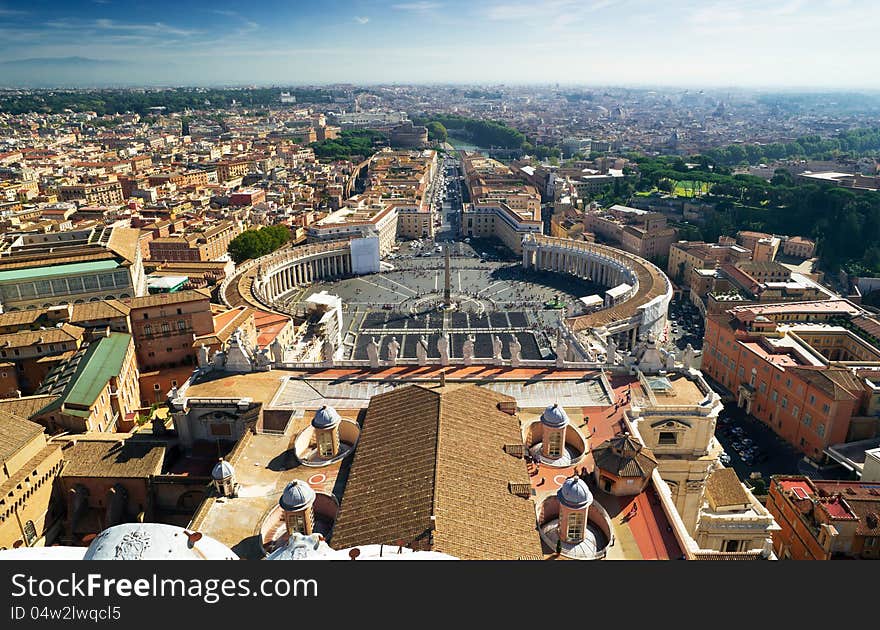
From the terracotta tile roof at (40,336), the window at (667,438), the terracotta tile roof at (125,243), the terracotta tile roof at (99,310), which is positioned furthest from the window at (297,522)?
the terracotta tile roof at (125,243)

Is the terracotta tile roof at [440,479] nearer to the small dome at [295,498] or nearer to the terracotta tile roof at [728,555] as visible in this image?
the small dome at [295,498]

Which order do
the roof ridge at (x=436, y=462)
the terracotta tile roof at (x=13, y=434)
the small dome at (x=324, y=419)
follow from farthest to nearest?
the terracotta tile roof at (x=13, y=434) → the small dome at (x=324, y=419) → the roof ridge at (x=436, y=462)

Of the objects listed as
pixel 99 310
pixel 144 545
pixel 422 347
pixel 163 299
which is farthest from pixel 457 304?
pixel 144 545

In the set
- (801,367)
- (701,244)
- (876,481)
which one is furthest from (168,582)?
(701,244)

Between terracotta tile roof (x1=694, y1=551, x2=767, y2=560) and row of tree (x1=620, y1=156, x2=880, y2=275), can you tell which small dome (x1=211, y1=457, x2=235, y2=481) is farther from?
row of tree (x1=620, y1=156, x2=880, y2=275)

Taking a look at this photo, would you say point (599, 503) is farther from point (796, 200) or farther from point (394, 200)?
point (796, 200)

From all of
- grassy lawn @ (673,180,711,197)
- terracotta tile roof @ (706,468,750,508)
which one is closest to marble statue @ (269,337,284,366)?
terracotta tile roof @ (706,468,750,508)
